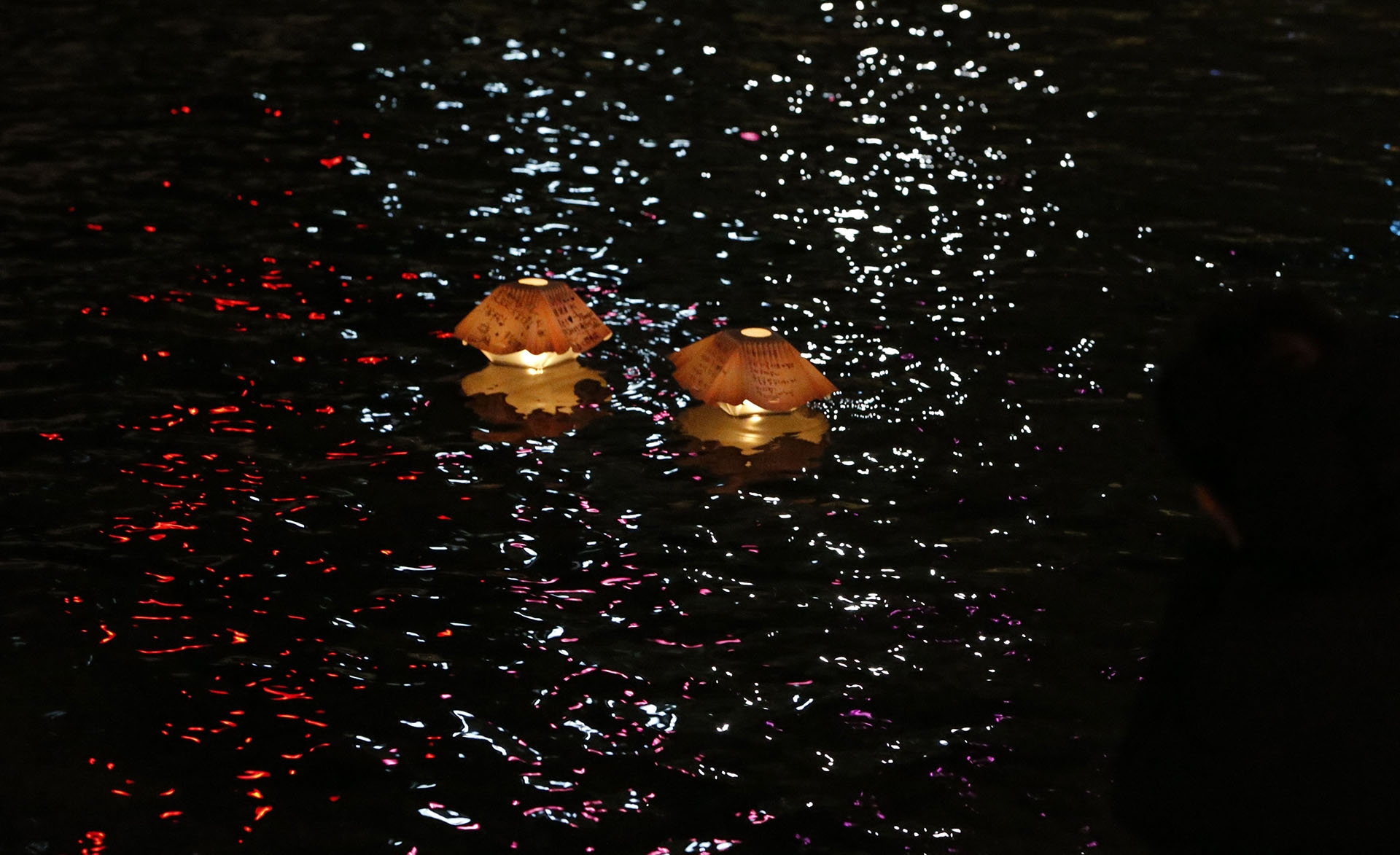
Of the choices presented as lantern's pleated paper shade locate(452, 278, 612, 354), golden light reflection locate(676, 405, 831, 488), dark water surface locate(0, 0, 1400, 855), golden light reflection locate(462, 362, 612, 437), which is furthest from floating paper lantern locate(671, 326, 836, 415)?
lantern's pleated paper shade locate(452, 278, 612, 354)

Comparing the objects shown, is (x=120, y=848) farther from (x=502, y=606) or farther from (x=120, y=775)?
(x=502, y=606)

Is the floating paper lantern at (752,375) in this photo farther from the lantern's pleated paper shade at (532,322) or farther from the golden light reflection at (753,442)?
the lantern's pleated paper shade at (532,322)

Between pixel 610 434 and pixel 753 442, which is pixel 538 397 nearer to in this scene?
pixel 610 434

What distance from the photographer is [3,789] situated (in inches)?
145

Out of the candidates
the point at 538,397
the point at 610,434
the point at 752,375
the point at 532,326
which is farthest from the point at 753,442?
the point at 532,326

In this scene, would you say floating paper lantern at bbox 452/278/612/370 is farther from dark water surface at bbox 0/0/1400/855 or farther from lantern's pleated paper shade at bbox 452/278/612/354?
dark water surface at bbox 0/0/1400/855

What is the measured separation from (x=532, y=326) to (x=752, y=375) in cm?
112

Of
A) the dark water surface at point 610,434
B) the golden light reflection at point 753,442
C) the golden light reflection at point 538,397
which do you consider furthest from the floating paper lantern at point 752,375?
the golden light reflection at point 538,397

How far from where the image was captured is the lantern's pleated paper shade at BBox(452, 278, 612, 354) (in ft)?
20.5

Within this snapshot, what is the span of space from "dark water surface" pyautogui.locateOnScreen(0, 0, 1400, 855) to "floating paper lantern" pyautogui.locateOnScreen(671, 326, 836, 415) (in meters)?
0.18

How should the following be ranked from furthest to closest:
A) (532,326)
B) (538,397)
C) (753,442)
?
(532,326)
(538,397)
(753,442)

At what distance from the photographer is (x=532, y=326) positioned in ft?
20.5

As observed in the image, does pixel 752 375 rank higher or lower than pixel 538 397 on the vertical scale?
higher

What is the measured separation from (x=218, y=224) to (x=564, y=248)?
6.32ft
